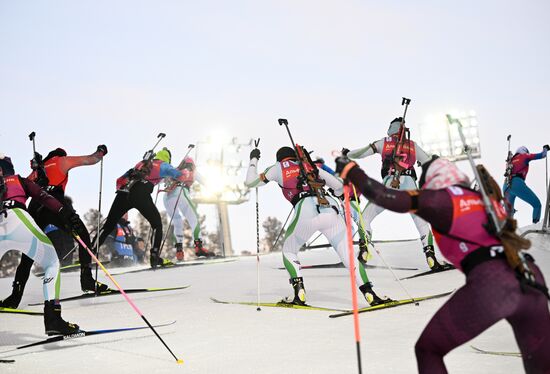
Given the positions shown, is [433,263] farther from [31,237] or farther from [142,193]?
[31,237]

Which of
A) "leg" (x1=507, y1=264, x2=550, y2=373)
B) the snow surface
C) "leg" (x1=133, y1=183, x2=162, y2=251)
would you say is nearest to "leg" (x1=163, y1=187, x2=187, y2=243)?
"leg" (x1=133, y1=183, x2=162, y2=251)

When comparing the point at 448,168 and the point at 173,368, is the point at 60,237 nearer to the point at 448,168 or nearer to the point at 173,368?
the point at 173,368

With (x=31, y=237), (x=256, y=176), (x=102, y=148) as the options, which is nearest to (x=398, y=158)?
(x=256, y=176)

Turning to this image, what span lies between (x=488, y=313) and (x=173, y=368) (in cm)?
295

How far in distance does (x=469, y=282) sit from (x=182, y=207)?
1148 centimetres

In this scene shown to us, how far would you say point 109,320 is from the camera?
24.3ft

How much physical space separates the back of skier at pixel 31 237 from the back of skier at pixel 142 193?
387cm

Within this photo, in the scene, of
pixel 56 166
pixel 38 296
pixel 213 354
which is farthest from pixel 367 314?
pixel 38 296

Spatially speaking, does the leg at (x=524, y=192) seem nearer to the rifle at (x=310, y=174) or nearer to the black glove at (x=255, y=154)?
the rifle at (x=310, y=174)

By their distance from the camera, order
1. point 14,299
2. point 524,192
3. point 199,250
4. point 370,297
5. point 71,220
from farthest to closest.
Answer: point 199,250, point 524,192, point 14,299, point 370,297, point 71,220

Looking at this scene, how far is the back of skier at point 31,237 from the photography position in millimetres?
6055

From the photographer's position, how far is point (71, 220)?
6672 mm

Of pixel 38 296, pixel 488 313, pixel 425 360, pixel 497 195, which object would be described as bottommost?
pixel 38 296

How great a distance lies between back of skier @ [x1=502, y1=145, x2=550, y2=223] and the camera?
1311 cm
